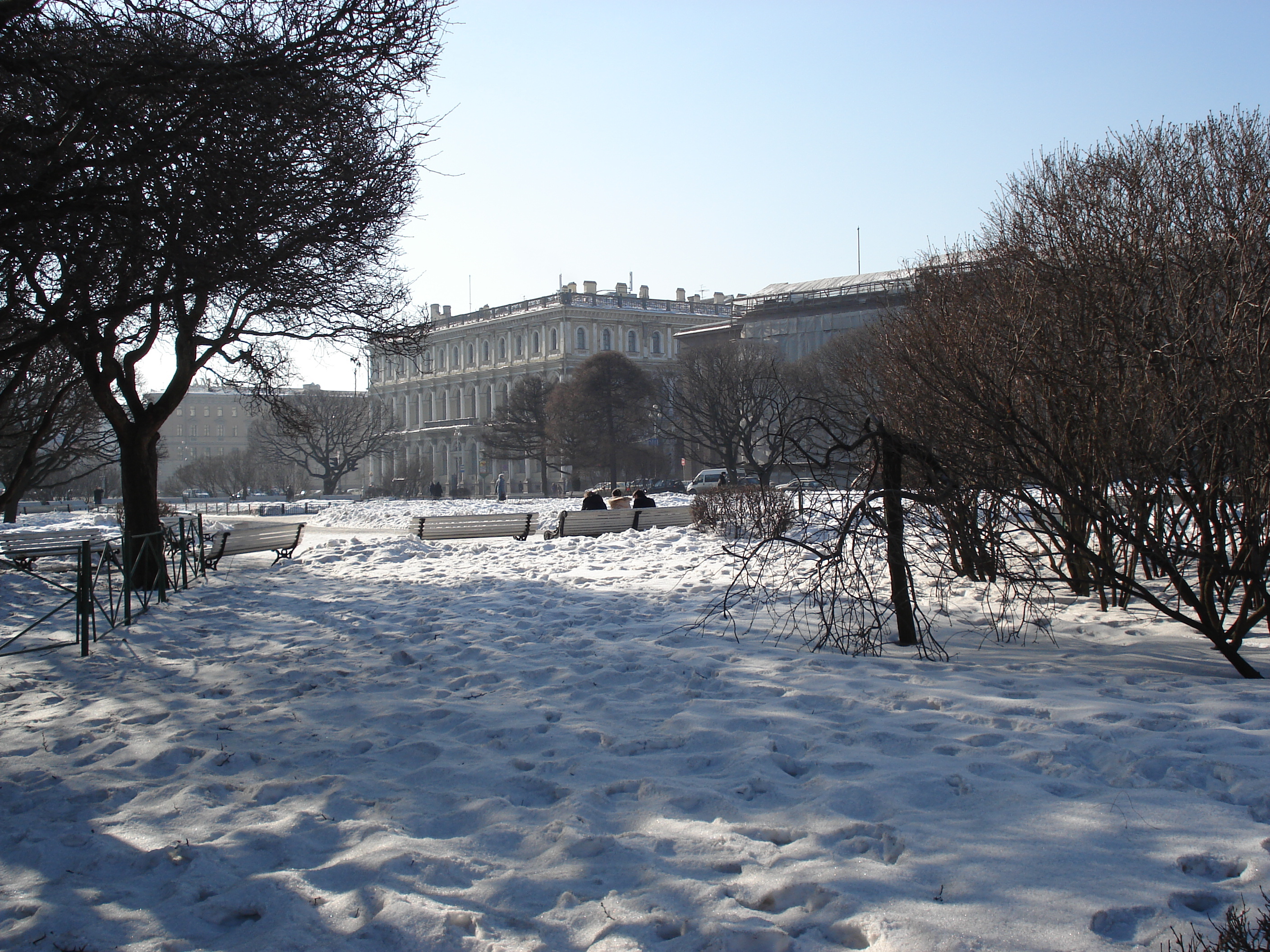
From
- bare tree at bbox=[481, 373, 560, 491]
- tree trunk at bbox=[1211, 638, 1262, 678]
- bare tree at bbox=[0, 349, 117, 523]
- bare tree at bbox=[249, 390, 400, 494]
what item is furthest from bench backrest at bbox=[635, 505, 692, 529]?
bare tree at bbox=[249, 390, 400, 494]

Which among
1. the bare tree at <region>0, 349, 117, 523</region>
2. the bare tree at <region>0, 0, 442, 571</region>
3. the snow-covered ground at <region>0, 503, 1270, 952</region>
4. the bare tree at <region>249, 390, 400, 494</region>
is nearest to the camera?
the snow-covered ground at <region>0, 503, 1270, 952</region>

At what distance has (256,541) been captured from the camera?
16.9 meters

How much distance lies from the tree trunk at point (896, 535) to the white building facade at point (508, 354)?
241 feet

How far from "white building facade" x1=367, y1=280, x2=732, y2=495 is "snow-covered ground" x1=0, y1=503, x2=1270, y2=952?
74.0 m

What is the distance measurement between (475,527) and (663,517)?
156 inches

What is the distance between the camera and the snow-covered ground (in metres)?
3.40

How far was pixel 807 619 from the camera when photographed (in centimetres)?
873

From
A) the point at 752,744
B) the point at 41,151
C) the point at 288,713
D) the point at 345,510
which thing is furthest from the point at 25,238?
the point at 345,510

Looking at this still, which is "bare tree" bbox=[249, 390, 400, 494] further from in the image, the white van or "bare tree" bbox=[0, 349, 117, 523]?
"bare tree" bbox=[0, 349, 117, 523]

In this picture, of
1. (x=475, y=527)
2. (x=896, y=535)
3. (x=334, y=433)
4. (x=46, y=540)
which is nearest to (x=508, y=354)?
(x=334, y=433)

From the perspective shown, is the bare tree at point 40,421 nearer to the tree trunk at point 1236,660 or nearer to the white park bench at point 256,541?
the white park bench at point 256,541

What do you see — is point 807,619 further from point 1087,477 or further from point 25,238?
point 25,238

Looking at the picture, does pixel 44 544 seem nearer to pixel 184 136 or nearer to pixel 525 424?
pixel 184 136

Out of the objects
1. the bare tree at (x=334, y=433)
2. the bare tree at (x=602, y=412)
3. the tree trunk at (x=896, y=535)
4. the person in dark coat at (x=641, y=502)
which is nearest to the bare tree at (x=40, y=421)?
the tree trunk at (x=896, y=535)
